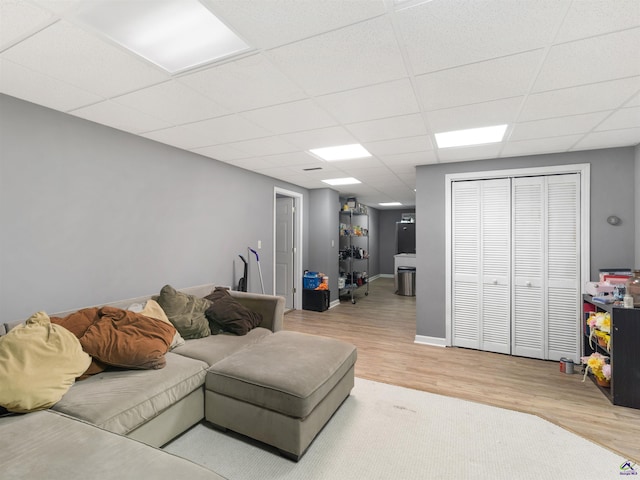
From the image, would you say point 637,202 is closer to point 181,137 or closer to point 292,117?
point 292,117

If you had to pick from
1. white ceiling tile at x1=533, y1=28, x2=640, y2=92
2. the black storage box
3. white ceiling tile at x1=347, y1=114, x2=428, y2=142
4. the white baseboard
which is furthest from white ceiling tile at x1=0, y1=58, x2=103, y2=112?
the black storage box

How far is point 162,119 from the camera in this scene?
8.63 ft

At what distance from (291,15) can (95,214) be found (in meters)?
2.41

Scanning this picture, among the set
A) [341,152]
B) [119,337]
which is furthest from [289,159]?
[119,337]

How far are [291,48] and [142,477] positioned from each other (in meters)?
2.00

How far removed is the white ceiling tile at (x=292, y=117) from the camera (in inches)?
93.3

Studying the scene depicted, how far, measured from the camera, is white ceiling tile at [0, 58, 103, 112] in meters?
1.87

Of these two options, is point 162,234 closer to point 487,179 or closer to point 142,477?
point 142,477

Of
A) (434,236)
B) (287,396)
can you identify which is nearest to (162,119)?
(287,396)

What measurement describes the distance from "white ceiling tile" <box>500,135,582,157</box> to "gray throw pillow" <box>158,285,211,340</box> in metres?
3.56

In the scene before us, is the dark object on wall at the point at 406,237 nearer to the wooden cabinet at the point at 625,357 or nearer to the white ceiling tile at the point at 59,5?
the wooden cabinet at the point at 625,357

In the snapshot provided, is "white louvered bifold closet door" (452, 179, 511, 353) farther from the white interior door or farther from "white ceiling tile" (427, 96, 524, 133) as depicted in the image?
the white interior door

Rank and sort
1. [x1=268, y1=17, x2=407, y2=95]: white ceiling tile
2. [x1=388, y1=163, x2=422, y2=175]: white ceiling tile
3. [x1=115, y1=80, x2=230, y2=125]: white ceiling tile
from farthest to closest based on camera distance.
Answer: [x1=388, y1=163, x2=422, y2=175]: white ceiling tile
[x1=115, y1=80, x2=230, y2=125]: white ceiling tile
[x1=268, y1=17, x2=407, y2=95]: white ceiling tile

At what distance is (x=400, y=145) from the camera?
333 centimetres
